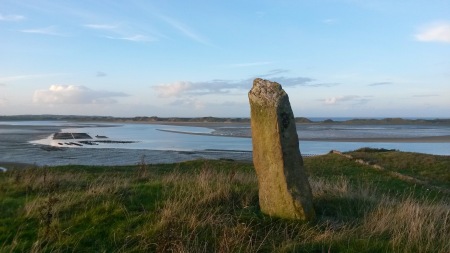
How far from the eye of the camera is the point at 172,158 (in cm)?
3234

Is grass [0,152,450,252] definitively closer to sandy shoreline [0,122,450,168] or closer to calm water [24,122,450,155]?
sandy shoreline [0,122,450,168]

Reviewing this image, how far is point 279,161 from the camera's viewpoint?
7.95m

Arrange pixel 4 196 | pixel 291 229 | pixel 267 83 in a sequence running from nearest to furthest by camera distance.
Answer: pixel 291 229 < pixel 267 83 < pixel 4 196

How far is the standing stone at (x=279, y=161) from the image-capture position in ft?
26.0

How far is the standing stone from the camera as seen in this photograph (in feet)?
26.0

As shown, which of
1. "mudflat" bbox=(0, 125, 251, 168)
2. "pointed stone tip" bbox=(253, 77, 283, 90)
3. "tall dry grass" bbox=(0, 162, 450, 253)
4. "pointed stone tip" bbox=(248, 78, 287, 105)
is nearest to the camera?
"tall dry grass" bbox=(0, 162, 450, 253)

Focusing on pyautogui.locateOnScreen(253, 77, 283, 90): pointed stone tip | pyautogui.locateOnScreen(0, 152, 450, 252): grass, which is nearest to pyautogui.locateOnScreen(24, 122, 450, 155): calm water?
pyautogui.locateOnScreen(0, 152, 450, 252): grass

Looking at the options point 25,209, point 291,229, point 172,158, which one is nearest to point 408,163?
point 172,158

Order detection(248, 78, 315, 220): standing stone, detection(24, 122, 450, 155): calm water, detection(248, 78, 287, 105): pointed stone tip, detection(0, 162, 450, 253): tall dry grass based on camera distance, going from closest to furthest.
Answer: detection(0, 162, 450, 253): tall dry grass → detection(248, 78, 315, 220): standing stone → detection(248, 78, 287, 105): pointed stone tip → detection(24, 122, 450, 155): calm water

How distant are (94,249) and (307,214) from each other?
3.54m

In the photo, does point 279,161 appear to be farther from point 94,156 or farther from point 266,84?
point 94,156

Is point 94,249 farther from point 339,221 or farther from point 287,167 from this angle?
point 339,221

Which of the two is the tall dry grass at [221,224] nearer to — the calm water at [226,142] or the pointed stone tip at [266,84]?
the pointed stone tip at [266,84]

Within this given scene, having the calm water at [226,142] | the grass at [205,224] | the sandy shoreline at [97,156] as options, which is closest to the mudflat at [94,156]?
the sandy shoreline at [97,156]
